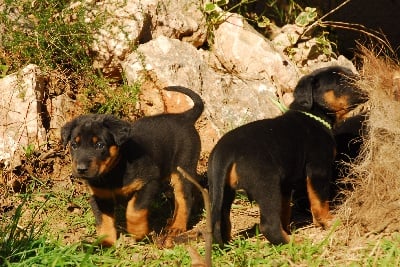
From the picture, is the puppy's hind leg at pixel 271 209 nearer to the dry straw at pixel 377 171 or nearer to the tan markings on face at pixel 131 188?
the dry straw at pixel 377 171

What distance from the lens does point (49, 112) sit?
293 inches

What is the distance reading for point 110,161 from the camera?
560cm

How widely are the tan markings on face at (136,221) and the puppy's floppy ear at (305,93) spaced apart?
166cm

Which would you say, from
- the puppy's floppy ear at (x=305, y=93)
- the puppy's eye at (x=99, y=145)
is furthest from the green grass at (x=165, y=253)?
the puppy's floppy ear at (x=305, y=93)

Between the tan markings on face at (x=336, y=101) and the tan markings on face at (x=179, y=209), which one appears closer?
the tan markings on face at (x=336, y=101)

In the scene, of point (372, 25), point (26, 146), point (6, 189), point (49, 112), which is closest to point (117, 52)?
point (49, 112)

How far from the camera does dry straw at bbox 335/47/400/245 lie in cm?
555

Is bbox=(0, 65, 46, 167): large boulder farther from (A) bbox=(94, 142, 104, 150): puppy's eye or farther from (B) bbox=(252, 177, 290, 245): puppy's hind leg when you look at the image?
(B) bbox=(252, 177, 290, 245): puppy's hind leg

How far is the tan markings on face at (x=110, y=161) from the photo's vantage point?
5.49 meters

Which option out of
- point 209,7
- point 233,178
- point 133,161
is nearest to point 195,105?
point 133,161

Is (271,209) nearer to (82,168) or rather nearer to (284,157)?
(284,157)

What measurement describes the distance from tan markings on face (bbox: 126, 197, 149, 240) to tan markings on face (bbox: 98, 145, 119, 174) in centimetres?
40

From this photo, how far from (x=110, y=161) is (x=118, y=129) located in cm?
27

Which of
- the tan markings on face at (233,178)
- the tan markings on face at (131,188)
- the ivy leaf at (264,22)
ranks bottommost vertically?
the tan markings on face at (131,188)
